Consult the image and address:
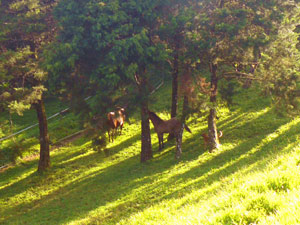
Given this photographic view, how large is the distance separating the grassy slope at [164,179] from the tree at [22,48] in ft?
17.0

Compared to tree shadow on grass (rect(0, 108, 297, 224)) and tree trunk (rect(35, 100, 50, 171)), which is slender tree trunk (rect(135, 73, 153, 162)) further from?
tree trunk (rect(35, 100, 50, 171))

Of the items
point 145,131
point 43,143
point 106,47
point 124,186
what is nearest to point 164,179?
point 124,186

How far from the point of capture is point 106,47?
14555mm

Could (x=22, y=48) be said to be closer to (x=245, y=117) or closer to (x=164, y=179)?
(x=164, y=179)

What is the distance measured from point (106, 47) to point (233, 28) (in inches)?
242

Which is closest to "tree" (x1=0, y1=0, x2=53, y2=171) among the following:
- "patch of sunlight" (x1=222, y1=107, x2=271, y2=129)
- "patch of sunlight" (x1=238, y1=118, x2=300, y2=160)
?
"patch of sunlight" (x1=238, y1=118, x2=300, y2=160)

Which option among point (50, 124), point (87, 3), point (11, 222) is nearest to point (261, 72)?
point (87, 3)

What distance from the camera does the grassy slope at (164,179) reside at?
5.34 metres

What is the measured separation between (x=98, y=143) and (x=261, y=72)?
33.5ft

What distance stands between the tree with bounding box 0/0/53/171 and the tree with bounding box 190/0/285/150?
8.32m

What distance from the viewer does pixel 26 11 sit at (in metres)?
16.5

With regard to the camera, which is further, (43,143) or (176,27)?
(43,143)

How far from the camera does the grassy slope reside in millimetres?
5344

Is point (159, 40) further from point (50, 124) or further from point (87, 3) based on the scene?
point (50, 124)
